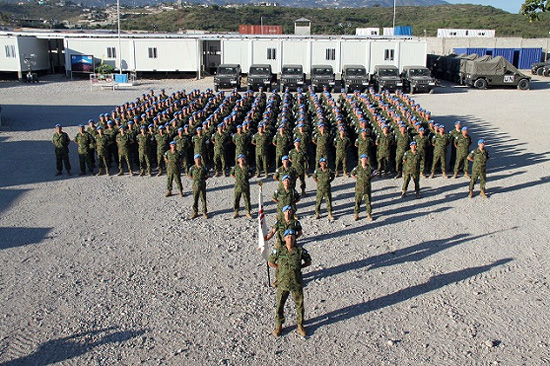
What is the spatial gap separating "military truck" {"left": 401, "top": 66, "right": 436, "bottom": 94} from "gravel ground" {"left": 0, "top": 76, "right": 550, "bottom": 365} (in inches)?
690

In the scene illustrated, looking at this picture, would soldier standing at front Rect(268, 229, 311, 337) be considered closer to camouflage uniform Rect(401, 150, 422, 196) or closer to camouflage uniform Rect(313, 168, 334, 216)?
camouflage uniform Rect(313, 168, 334, 216)

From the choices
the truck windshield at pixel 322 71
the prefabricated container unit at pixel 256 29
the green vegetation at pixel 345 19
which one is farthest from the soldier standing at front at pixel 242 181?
the green vegetation at pixel 345 19

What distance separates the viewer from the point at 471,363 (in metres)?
6.04

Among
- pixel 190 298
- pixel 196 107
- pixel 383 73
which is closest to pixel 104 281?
pixel 190 298

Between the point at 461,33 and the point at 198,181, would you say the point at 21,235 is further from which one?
the point at 461,33

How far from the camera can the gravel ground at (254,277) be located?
20.9 feet

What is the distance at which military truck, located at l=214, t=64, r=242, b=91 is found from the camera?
3073 cm

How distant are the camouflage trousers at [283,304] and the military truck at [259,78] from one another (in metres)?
25.0

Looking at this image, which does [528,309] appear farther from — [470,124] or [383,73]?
[383,73]

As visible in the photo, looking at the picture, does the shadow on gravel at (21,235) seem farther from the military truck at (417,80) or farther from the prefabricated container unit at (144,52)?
the prefabricated container unit at (144,52)

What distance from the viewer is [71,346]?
6.38m

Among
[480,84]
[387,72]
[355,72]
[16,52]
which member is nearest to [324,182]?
[355,72]

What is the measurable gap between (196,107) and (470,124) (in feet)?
35.2

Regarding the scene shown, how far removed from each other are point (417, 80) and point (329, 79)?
16.7 ft
